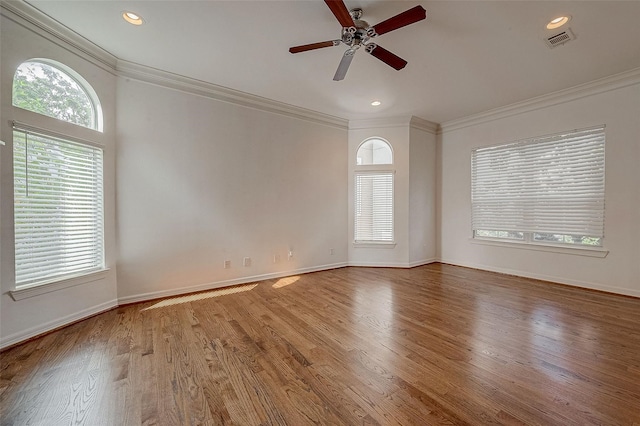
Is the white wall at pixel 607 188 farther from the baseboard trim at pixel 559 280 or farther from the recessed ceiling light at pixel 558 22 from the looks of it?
the recessed ceiling light at pixel 558 22

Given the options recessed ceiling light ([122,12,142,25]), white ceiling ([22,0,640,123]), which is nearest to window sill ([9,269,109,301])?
white ceiling ([22,0,640,123])

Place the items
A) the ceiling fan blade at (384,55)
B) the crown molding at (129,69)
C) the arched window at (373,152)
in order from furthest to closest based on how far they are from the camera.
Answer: the arched window at (373,152)
the ceiling fan blade at (384,55)
the crown molding at (129,69)

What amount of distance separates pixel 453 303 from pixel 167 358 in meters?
3.14

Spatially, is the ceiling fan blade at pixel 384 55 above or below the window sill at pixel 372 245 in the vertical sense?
above

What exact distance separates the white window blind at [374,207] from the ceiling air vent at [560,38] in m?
2.85

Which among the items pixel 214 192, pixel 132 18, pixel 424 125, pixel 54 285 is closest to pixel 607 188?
pixel 424 125

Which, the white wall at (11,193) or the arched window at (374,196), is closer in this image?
the white wall at (11,193)

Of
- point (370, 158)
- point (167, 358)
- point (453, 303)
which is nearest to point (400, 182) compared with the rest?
point (370, 158)

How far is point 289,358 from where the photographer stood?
206 centimetres

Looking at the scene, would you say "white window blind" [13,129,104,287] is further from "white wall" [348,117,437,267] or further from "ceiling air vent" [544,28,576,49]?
"ceiling air vent" [544,28,576,49]

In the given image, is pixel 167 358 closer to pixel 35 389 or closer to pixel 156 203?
pixel 35 389

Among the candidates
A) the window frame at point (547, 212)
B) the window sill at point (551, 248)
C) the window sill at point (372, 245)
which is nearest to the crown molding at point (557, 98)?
the window frame at point (547, 212)

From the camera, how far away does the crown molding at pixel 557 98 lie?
3435 millimetres

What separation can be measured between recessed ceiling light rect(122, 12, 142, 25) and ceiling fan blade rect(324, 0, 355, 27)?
1850mm
